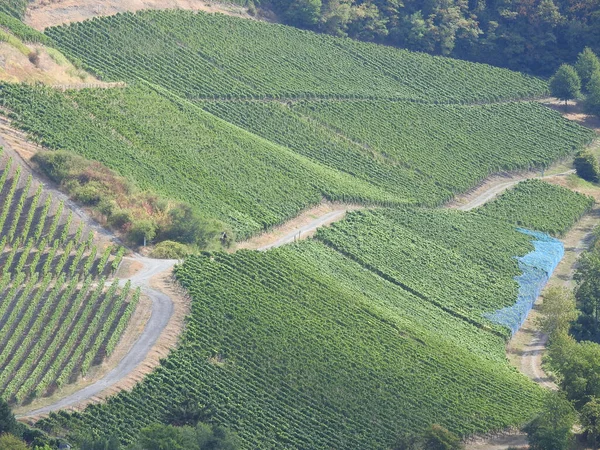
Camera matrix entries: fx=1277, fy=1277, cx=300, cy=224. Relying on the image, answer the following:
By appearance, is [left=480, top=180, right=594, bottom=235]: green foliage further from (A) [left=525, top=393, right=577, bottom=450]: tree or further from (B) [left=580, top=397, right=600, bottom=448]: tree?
(A) [left=525, top=393, right=577, bottom=450]: tree

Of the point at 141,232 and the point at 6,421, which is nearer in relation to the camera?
the point at 6,421

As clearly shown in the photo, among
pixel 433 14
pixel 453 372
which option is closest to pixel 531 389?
pixel 453 372

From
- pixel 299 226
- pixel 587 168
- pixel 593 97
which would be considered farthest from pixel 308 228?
pixel 593 97

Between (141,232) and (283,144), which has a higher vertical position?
(283,144)

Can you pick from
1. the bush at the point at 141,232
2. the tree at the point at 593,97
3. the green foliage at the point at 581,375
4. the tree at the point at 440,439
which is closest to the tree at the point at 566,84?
the tree at the point at 593,97

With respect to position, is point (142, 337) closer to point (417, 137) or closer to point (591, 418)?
point (591, 418)

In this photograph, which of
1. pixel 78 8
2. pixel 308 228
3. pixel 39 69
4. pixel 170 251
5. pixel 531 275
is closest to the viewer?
pixel 170 251

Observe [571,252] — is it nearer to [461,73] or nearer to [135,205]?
[461,73]
